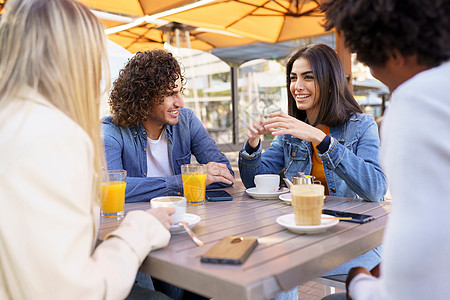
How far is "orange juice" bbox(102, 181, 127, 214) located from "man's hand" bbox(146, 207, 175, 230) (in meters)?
0.37

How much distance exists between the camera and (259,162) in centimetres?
228

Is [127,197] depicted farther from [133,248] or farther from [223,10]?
[223,10]

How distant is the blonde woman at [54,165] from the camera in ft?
2.83

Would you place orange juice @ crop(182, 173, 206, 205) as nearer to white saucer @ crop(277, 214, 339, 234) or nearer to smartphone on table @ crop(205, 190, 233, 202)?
smartphone on table @ crop(205, 190, 233, 202)

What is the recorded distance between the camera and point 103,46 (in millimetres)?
1156

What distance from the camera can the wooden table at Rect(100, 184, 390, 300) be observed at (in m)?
0.94

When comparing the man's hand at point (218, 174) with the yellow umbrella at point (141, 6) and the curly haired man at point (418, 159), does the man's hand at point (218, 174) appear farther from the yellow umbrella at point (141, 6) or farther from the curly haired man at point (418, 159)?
the yellow umbrella at point (141, 6)

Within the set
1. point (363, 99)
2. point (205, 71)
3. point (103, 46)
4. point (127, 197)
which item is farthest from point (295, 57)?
point (363, 99)

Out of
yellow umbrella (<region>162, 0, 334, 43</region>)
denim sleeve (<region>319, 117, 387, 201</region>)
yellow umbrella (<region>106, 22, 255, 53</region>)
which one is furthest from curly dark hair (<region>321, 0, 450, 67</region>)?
yellow umbrella (<region>106, 22, 255, 53</region>)

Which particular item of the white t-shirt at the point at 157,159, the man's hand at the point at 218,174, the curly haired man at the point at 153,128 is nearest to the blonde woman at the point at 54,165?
the man's hand at the point at 218,174

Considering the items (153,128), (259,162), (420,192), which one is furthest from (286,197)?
(420,192)

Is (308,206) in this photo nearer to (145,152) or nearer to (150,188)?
(150,188)

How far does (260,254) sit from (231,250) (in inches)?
3.1

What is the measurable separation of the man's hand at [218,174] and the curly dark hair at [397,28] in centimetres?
119
